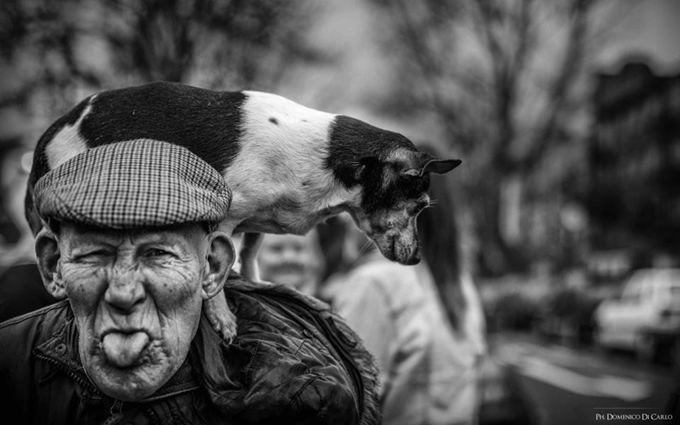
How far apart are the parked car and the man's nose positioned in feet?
57.9

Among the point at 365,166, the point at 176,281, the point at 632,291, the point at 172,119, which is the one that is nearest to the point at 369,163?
the point at 365,166

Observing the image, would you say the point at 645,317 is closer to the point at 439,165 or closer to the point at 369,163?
the point at 439,165

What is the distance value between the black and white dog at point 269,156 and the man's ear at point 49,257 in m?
0.40

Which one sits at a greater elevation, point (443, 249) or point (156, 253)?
point (156, 253)

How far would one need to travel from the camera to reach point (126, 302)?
1723 millimetres

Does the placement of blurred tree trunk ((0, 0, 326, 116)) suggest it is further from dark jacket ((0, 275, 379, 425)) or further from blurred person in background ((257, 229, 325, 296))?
dark jacket ((0, 275, 379, 425))

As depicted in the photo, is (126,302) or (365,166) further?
(365,166)

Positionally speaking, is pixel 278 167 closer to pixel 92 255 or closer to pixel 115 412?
pixel 92 255

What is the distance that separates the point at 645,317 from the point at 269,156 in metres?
18.5

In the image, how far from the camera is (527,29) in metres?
30.7

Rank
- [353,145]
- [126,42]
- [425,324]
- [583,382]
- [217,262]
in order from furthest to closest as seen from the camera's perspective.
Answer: [583,382] < [126,42] < [425,324] < [353,145] < [217,262]

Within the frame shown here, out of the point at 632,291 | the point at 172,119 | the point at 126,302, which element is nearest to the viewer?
the point at 126,302

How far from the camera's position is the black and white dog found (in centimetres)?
223

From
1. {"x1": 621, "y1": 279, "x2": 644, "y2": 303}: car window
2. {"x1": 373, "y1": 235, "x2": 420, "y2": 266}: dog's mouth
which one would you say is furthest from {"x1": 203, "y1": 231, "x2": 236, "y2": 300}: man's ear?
{"x1": 621, "y1": 279, "x2": 644, "y2": 303}: car window
